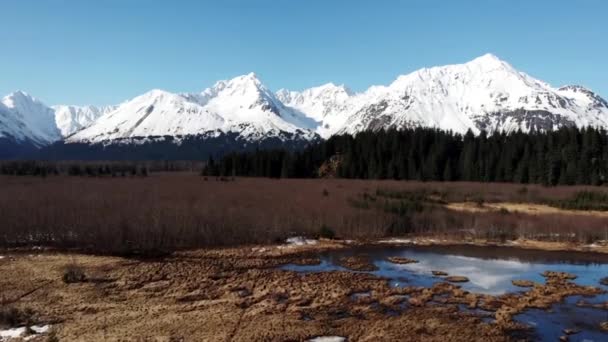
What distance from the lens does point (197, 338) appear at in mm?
14742

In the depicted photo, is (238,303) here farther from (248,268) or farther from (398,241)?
(398,241)

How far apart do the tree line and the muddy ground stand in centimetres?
6549

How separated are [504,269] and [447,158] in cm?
7353

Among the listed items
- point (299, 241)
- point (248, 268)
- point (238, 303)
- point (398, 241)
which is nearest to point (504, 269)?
point (398, 241)

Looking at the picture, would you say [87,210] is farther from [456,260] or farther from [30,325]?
[456,260]

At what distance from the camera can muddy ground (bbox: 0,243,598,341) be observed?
15359 millimetres

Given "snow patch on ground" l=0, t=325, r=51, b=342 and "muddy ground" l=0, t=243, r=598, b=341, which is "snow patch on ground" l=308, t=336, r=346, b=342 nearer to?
"muddy ground" l=0, t=243, r=598, b=341

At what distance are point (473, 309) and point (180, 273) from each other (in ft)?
45.4

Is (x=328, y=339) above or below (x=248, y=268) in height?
above

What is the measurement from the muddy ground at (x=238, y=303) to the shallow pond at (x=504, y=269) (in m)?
0.94

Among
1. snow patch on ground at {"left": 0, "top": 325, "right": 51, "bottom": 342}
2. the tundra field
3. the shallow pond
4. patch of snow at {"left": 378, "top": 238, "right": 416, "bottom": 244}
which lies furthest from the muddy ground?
patch of snow at {"left": 378, "top": 238, "right": 416, "bottom": 244}

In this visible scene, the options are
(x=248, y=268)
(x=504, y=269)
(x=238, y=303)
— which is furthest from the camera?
(x=504, y=269)

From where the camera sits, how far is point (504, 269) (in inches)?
1018

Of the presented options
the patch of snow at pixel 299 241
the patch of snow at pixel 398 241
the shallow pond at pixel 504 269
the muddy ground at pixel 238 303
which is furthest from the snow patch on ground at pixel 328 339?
the patch of snow at pixel 398 241
